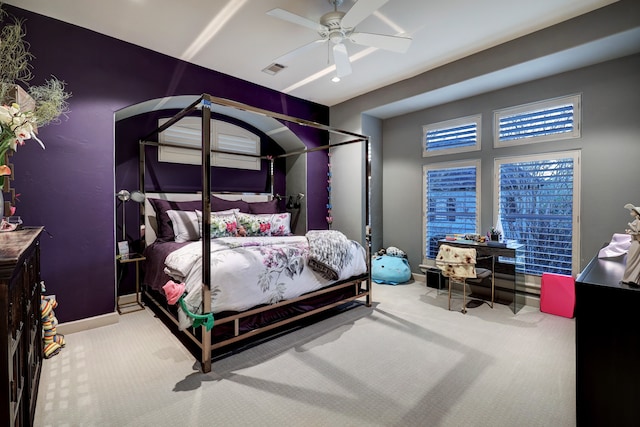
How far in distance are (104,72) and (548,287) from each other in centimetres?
510

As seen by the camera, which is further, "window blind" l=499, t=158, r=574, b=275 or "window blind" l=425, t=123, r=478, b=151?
"window blind" l=425, t=123, r=478, b=151

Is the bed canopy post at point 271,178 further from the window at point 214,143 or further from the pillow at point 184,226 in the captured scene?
the pillow at point 184,226

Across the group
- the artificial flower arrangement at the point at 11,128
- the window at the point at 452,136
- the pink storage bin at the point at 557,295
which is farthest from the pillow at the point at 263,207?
the pink storage bin at the point at 557,295

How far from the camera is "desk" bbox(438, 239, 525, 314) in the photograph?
341cm

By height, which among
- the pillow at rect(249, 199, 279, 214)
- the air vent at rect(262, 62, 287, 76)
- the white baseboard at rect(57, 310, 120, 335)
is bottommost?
the white baseboard at rect(57, 310, 120, 335)

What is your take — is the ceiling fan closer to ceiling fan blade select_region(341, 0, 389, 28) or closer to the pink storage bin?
ceiling fan blade select_region(341, 0, 389, 28)

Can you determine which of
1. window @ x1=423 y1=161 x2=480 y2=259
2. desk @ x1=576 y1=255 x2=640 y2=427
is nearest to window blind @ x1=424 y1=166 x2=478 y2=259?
window @ x1=423 y1=161 x2=480 y2=259

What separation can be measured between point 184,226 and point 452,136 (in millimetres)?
3764

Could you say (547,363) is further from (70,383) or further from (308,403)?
(70,383)

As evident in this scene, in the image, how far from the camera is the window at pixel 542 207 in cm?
334

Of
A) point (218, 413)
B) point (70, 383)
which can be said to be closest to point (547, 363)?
point (218, 413)

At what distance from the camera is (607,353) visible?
3.95ft

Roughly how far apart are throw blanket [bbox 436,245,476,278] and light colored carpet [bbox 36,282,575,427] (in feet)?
1.74

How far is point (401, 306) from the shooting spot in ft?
11.6
